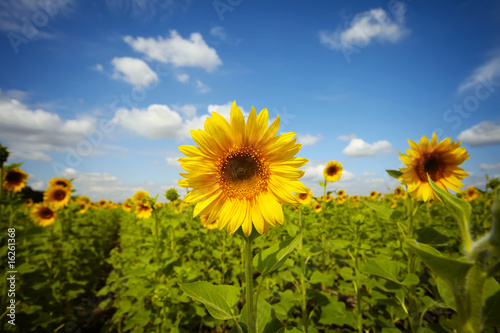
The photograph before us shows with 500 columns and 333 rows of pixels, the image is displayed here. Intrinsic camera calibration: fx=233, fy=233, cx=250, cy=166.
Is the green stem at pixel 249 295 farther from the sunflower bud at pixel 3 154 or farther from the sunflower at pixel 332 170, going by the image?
the sunflower at pixel 332 170

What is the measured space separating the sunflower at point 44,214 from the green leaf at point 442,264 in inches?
257

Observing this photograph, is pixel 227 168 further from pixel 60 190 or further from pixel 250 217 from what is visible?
pixel 60 190

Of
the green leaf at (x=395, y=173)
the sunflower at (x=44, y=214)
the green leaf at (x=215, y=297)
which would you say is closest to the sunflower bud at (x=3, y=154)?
the sunflower at (x=44, y=214)

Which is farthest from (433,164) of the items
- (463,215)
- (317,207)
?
(317,207)

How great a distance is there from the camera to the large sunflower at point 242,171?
1.39 metres

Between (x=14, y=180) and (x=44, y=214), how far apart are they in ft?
3.04

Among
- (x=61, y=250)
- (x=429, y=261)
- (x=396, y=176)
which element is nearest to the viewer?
(x=429, y=261)

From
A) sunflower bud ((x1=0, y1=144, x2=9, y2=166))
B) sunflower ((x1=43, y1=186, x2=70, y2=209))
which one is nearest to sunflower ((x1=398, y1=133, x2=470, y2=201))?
sunflower bud ((x1=0, y1=144, x2=9, y2=166))

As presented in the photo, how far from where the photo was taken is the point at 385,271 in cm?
196

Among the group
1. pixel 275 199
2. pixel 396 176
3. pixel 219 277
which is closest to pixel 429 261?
pixel 275 199

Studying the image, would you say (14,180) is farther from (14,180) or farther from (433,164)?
(433,164)

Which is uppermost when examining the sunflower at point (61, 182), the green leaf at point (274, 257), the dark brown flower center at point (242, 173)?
the sunflower at point (61, 182)

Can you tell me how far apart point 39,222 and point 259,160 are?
5908 millimetres

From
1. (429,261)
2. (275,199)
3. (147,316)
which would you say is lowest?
(147,316)
